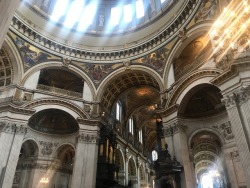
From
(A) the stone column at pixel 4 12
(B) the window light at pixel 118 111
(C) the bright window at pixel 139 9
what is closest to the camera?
(A) the stone column at pixel 4 12

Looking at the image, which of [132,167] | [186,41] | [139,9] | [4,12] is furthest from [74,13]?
[4,12]

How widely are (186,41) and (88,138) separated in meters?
10.5

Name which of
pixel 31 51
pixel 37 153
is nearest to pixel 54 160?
pixel 37 153

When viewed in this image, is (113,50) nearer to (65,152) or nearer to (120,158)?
(65,152)

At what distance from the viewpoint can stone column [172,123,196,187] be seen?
1243 cm

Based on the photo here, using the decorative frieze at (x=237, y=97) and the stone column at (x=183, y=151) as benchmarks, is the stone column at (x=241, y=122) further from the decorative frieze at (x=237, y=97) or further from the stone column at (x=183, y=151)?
the stone column at (x=183, y=151)

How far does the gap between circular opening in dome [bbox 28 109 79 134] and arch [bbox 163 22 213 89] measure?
8.58m

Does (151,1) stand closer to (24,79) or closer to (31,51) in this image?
(31,51)

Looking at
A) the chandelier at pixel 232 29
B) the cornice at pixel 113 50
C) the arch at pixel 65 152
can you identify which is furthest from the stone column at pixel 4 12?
the arch at pixel 65 152

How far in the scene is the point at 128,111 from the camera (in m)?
26.7

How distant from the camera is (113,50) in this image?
2014cm

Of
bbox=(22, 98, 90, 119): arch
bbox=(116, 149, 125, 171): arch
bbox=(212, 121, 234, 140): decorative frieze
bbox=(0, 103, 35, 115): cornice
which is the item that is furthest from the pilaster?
bbox=(0, 103, 35, 115): cornice

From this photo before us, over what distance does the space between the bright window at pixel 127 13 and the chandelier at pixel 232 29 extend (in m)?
11.7

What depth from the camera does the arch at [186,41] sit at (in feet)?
45.2
